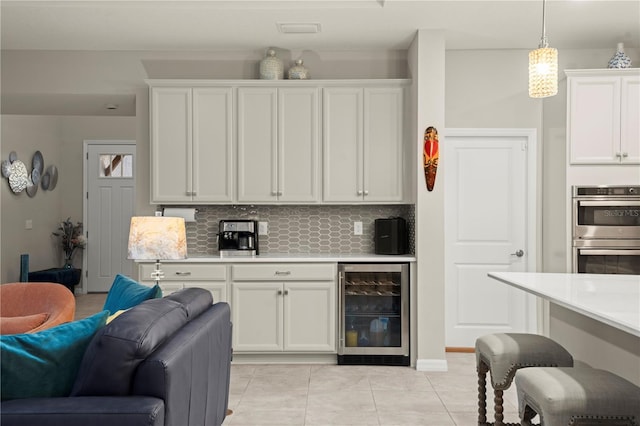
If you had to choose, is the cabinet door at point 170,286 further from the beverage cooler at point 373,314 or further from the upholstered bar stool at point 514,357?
the upholstered bar stool at point 514,357

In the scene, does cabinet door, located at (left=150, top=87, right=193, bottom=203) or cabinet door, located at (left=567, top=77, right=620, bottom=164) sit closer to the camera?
cabinet door, located at (left=567, top=77, right=620, bottom=164)

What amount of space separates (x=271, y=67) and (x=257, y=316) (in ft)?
6.99

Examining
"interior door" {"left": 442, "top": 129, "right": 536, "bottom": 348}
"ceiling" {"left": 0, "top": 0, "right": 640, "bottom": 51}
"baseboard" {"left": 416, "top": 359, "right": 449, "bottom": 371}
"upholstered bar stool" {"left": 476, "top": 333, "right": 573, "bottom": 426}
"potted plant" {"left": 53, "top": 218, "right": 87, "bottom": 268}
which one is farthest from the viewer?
"potted plant" {"left": 53, "top": 218, "right": 87, "bottom": 268}

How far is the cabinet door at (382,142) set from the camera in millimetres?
5020

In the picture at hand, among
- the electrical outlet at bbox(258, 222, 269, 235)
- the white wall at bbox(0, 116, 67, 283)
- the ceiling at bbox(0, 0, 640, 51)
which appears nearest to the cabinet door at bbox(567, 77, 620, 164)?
the ceiling at bbox(0, 0, 640, 51)

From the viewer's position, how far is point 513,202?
5.27 m

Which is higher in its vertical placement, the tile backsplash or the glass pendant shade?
the glass pendant shade

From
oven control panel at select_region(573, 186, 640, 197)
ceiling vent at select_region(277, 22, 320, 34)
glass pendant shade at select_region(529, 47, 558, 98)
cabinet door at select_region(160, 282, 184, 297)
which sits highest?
ceiling vent at select_region(277, 22, 320, 34)

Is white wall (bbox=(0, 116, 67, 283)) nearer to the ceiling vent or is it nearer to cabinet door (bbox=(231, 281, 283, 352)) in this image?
cabinet door (bbox=(231, 281, 283, 352))

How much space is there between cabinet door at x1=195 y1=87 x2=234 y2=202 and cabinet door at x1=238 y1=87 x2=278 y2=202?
0.10 m

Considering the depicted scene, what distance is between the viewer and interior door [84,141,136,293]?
8922 millimetres

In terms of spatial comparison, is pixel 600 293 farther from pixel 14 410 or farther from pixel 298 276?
pixel 298 276

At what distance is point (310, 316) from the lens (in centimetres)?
482

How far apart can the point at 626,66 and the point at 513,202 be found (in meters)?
1.43
